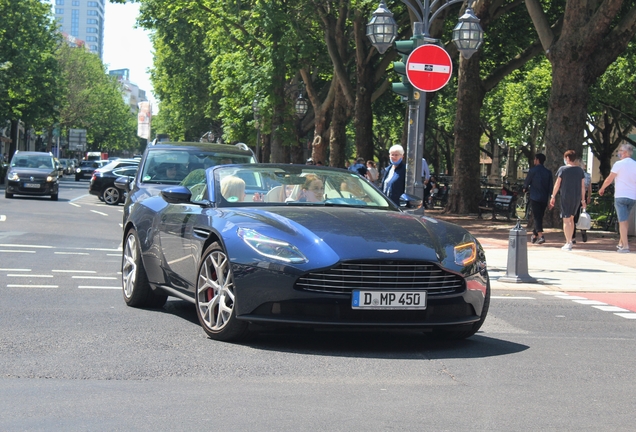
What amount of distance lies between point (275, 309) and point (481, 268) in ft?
5.38

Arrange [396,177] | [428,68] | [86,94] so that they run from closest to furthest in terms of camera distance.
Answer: [428,68]
[396,177]
[86,94]

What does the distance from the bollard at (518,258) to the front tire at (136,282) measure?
17.3 feet

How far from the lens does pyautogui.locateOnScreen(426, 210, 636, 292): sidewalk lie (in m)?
13.3

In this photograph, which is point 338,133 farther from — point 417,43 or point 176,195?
point 176,195

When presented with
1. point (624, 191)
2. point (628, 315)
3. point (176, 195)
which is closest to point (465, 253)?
point (176, 195)

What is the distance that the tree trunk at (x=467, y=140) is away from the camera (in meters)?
30.7

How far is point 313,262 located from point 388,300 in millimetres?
588

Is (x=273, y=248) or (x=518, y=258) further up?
(x=273, y=248)

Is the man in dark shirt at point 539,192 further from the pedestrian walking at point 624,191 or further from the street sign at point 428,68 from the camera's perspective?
the street sign at point 428,68

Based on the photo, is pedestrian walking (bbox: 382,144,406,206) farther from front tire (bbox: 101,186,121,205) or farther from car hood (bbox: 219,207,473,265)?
front tire (bbox: 101,186,121,205)

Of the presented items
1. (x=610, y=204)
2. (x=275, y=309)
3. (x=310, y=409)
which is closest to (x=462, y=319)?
(x=275, y=309)

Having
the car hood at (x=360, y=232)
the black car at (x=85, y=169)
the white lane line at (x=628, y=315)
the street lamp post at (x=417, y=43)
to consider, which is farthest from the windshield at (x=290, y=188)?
the black car at (x=85, y=169)

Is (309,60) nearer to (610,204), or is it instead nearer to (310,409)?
(610,204)

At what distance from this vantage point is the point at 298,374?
6527 millimetres
